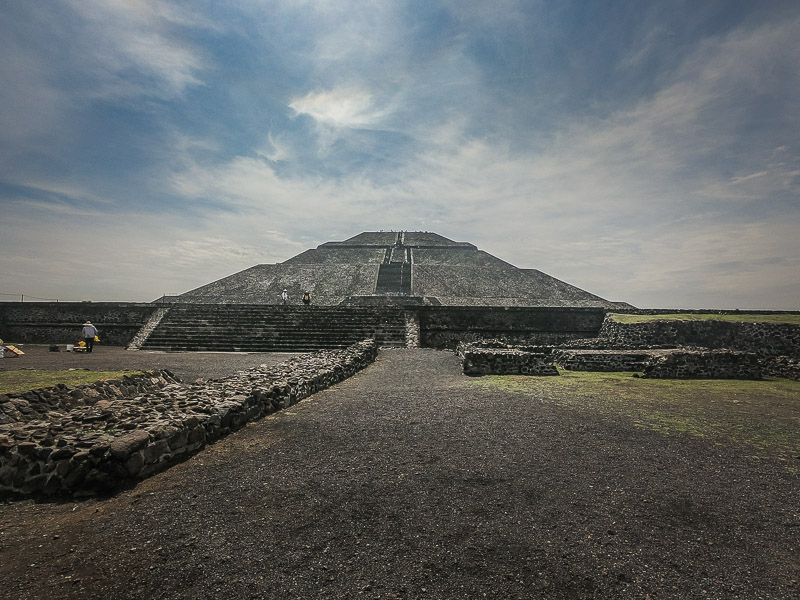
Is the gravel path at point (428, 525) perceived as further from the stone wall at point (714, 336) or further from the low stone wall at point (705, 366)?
the stone wall at point (714, 336)

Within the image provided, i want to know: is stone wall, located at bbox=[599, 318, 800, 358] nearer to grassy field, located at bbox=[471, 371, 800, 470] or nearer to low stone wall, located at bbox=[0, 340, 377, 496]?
grassy field, located at bbox=[471, 371, 800, 470]

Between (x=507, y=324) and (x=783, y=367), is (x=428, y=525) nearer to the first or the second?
(x=783, y=367)

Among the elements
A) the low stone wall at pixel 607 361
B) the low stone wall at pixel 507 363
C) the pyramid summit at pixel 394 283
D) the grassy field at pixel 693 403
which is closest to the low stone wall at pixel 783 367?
the grassy field at pixel 693 403

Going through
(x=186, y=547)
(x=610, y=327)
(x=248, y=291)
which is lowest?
(x=186, y=547)

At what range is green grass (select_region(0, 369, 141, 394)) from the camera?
5893 mm

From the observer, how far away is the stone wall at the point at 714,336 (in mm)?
13703

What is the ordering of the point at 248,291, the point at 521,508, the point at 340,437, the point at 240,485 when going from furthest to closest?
the point at 248,291, the point at 340,437, the point at 240,485, the point at 521,508

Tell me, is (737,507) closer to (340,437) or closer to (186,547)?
(340,437)

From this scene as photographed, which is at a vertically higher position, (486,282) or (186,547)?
(486,282)

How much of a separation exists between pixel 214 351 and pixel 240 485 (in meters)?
13.7

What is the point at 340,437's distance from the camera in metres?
5.11

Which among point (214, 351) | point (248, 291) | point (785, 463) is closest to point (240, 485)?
point (785, 463)

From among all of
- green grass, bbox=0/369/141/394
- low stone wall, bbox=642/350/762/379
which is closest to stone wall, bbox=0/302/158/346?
green grass, bbox=0/369/141/394

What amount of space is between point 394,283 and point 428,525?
117 ft
